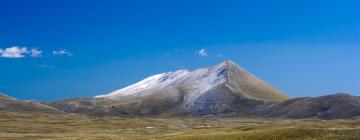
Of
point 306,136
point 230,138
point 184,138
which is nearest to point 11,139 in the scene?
point 184,138

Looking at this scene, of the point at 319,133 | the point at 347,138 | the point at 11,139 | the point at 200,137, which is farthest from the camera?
the point at 11,139

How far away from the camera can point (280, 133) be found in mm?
69562

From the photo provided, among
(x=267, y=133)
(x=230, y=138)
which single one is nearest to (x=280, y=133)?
(x=267, y=133)

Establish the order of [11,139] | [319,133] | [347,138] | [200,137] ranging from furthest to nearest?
[11,139] < [200,137] < [319,133] < [347,138]

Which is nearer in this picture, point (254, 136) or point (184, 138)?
point (254, 136)

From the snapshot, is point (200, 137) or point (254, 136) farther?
point (200, 137)

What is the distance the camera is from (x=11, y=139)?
112938 mm

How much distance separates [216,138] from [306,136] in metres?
11.8

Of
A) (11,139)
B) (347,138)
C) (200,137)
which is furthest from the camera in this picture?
(11,139)

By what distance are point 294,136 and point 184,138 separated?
16.0 meters

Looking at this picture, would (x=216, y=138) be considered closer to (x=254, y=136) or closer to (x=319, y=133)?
(x=254, y=136)

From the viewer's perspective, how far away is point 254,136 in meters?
68.9

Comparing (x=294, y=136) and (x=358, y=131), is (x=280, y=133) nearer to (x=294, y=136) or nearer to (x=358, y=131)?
(x=294, y=136)

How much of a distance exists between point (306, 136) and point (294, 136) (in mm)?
1535
